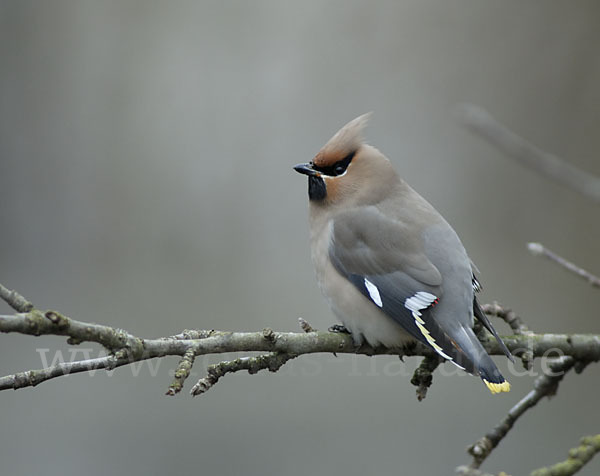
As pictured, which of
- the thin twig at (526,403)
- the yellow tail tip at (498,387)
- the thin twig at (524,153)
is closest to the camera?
the thin twig at (524,153)

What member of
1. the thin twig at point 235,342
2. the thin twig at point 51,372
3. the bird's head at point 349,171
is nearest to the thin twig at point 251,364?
the thin twig at point 235,342

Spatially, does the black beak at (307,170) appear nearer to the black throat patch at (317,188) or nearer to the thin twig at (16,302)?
the black throat patch at (317,188)

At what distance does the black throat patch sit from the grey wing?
0.53ft

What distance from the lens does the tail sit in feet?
9.78

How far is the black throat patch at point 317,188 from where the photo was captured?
383 cm

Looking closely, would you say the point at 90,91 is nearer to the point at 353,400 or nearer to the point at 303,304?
the point at 303,304

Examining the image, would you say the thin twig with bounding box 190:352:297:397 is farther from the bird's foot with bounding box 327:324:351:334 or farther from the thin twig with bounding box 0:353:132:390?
the bird's foot with bounding box 327:324:351:334

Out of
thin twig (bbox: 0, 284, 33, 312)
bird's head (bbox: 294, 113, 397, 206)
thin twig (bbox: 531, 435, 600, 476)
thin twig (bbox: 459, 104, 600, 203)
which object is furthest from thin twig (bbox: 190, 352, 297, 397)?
bird's head (bbox: 294, 113, 397, 206)

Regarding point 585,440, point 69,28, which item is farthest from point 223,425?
point 69,28

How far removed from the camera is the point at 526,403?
2.79 meters

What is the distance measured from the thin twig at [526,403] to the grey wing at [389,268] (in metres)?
0.40

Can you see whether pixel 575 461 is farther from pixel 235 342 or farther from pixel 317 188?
pixel 317 188

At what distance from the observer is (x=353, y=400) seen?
600 centimetres

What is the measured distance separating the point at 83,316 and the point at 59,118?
6.92ft
